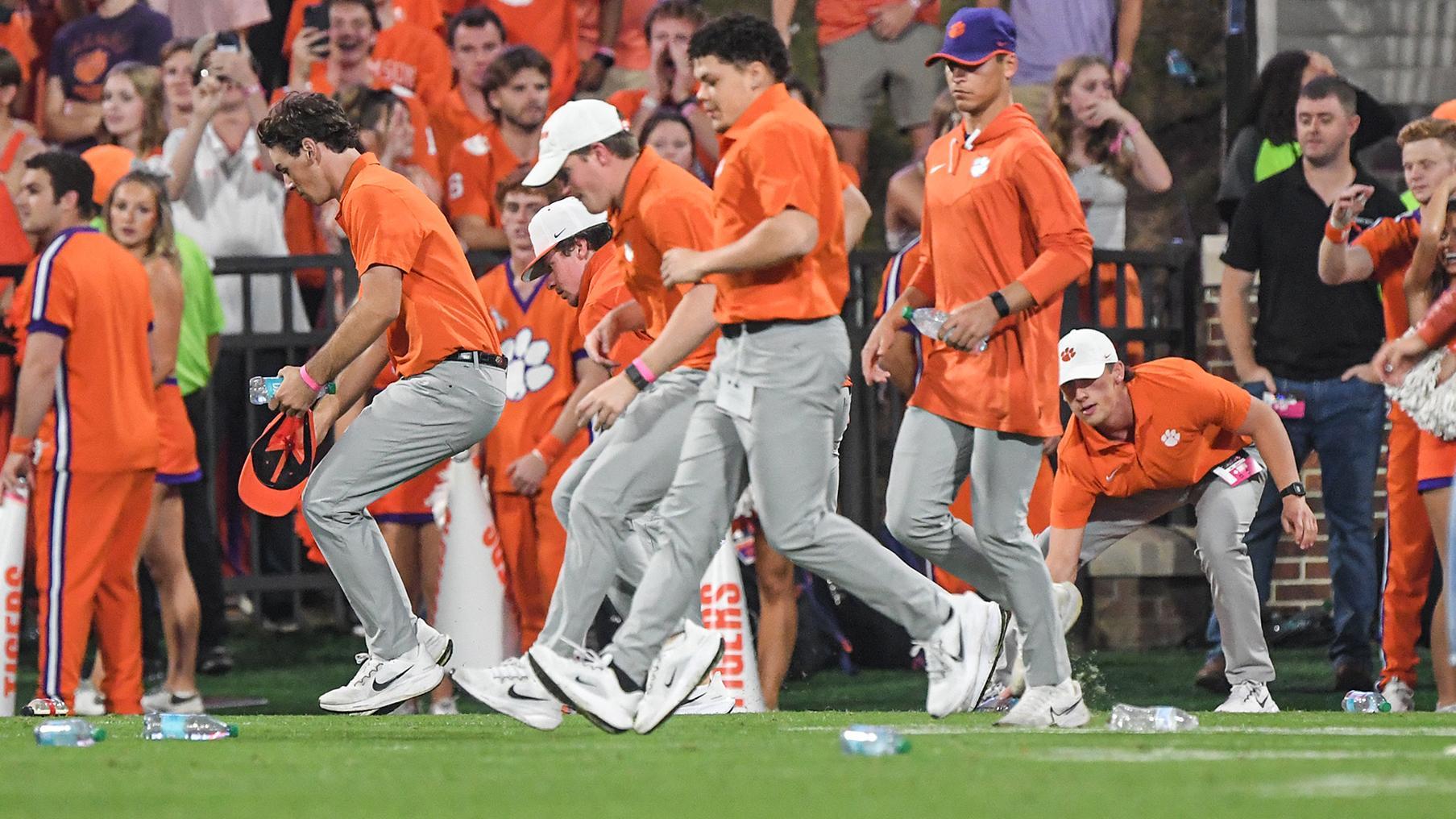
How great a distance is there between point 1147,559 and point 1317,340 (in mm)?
1378

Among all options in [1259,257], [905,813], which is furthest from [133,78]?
[905,813]

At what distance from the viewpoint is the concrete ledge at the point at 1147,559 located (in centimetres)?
1064

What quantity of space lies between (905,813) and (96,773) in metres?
2.15

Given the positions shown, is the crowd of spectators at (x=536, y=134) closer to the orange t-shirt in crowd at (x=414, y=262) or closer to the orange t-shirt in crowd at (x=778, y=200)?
the orange t-shirt in crowd at (x=414, y=262)

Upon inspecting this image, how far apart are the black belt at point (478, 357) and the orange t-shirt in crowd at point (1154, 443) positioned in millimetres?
2159

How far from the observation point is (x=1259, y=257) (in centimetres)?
1004

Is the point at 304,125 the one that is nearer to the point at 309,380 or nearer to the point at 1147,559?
the point at 309,380

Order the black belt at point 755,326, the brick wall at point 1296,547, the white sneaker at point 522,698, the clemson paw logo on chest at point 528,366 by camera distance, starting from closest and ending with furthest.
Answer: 1. the black belt at point 755,326
2. the white sneaker at point 522,698
3. the clemson paw logo on chest at point 528,366
4. the brick wall at point 1296,547

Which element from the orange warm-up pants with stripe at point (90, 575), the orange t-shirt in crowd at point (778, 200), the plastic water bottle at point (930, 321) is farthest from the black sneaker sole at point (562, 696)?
the orange warm-up pants with stripe at point (90, 575)

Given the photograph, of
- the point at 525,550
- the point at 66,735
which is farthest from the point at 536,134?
the point at 66,735

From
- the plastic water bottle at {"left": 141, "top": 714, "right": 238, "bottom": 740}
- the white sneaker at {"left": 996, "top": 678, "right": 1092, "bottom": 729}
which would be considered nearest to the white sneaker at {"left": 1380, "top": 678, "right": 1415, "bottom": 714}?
the white sneaker at {"left": 996, "top": 678, "right": 1092, "bottom": 729}

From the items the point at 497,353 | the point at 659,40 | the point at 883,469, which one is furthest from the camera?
the point at 659,40

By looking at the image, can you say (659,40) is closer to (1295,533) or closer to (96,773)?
(1295,533)

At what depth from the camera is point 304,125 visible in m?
7.21
